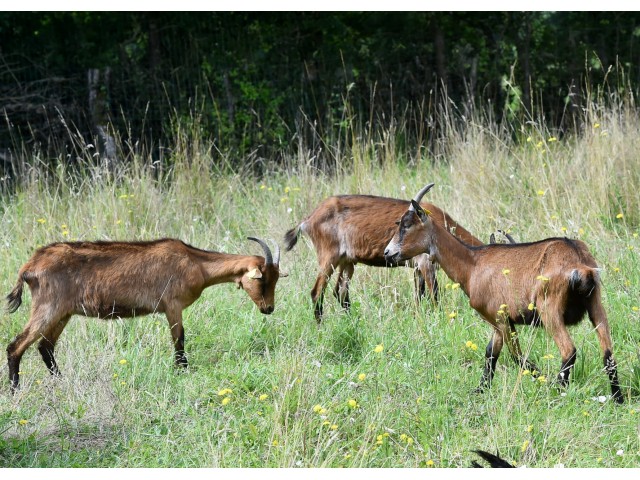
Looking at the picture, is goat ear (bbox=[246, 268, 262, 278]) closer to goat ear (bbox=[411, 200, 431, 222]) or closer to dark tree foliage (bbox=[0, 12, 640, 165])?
goat ear (bbox=[411, 200, 431, 222])

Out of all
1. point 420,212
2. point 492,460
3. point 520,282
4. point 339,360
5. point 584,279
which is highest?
point 420,212

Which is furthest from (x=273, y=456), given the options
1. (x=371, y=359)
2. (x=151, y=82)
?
(x=151, y=82)

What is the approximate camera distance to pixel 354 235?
7.88m

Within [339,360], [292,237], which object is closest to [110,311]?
[339,360]

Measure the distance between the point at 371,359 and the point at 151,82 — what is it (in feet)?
28.4

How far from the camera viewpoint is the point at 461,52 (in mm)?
15703

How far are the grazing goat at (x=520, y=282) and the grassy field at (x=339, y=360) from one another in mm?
213

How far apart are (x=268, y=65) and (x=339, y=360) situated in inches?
350

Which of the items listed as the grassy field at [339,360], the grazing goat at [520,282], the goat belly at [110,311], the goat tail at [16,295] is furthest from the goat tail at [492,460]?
the goat tail at [16,295]

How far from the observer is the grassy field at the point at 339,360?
17.2ft

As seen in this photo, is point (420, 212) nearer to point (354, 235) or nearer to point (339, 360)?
point (339, 360)

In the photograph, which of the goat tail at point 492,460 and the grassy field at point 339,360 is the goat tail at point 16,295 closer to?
the grassy field at point 339,360

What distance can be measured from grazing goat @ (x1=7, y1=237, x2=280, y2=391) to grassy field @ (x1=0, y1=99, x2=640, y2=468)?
21cm

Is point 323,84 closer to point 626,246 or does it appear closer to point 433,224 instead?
point 626,246
